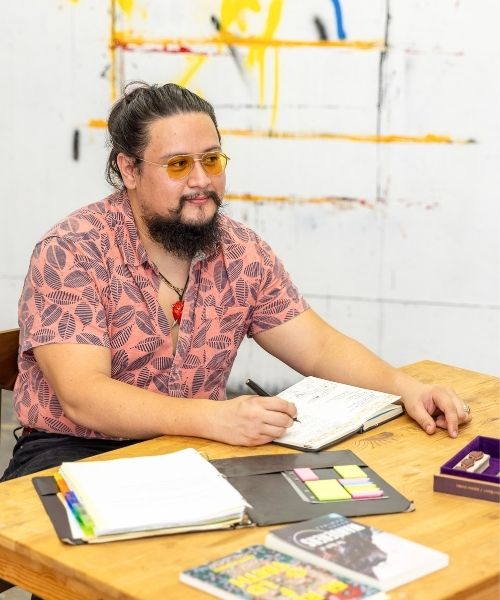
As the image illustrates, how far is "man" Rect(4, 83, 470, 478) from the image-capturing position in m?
2.69

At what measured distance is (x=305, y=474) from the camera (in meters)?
2.24

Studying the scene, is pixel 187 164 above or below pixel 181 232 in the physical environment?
above

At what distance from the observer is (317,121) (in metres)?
Answer: 4.89

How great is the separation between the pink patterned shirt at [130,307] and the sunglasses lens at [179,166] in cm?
18

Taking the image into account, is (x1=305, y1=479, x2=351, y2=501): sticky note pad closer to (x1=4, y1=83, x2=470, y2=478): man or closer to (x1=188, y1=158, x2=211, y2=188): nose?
(x1=4, y1=83, x2=470, y2=478): man

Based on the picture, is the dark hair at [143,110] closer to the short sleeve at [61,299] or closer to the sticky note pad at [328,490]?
the short sleeve at [61,299]

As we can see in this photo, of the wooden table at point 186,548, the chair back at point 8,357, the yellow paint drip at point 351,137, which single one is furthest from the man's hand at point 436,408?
the yellow paint drip at point 351,137

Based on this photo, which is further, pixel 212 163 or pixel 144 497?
pixel 212 163

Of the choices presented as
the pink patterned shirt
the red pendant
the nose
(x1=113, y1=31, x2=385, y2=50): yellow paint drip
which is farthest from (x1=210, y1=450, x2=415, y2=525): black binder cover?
(x1=113, y1=31, x2=385, y2=50): yellow paint drip

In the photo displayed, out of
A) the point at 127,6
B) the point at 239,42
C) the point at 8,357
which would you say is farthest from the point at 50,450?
the point at 127,6

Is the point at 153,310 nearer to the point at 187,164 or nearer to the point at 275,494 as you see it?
the point at 187,164

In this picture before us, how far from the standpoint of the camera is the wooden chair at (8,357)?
9.98 ft

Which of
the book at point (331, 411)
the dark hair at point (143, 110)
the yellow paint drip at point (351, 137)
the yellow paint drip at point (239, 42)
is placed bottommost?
the book at point (331, 411)

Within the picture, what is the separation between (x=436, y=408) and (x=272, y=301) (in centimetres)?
67
